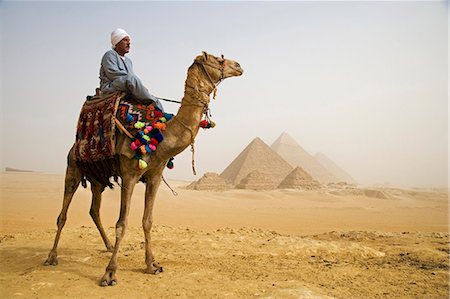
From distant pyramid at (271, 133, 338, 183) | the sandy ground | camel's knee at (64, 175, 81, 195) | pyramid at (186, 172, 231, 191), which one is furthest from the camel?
distant pyramid at (271, 133, 338, 183)

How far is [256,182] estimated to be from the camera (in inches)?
2042

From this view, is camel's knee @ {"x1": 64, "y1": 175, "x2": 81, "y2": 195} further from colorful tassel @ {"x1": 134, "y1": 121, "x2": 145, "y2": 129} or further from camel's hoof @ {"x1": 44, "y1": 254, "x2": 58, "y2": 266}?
colorful tassel @ {"x1": 134, "y1": 121, "x2": 145, "y2": 129}

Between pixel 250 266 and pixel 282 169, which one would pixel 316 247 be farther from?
pixel 282 169

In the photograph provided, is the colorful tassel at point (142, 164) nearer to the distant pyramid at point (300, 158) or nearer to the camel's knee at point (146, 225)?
the camel's knee at point (146, 225)

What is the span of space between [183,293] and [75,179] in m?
2.91

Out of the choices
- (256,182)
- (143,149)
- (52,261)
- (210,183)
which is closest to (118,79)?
(143,149)

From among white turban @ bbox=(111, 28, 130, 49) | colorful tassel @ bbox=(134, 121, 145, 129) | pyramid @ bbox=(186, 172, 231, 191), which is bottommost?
pyramid @ bbox=(186, 172, 231, 191)

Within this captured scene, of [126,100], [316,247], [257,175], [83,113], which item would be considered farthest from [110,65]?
[257,175]

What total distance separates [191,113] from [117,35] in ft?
5.70

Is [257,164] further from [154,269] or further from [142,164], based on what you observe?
[142,164]

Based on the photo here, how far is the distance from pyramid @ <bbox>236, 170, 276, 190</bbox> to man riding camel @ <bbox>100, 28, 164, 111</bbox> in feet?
152

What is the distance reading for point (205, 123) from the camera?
4891 millimetres

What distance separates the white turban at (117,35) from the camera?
523 centimetres

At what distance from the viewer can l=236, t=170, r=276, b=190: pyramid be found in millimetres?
51094
